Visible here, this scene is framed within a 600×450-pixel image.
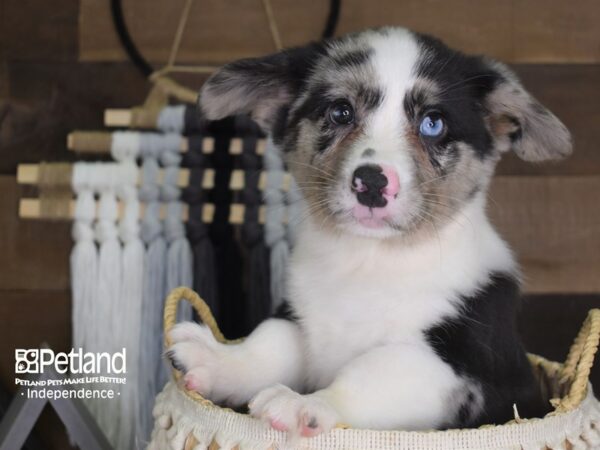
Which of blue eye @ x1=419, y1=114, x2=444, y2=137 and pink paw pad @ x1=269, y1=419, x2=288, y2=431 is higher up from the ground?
blue eye @ x1=419, y1=114, x2=444, y2=137

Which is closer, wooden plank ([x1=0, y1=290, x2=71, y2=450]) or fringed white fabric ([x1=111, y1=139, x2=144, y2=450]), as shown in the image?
fringed white fabric ([x1=111, y1=139, x2=144, y2=450])

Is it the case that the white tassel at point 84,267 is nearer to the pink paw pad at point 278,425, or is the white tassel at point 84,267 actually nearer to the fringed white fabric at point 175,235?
the fringed white fabric at point 175,235

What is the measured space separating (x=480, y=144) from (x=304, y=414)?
71cm

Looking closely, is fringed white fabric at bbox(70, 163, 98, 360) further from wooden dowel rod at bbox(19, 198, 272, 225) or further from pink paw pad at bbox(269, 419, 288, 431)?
pink paw pad at bbox(269, 419, 288, 431)

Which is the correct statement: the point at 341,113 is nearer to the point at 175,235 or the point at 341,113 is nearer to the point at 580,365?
the point at 580,365

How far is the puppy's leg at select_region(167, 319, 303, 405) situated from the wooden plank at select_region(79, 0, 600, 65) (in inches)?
43.1

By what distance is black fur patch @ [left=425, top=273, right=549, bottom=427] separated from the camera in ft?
4.68

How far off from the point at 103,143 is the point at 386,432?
133 centimetres

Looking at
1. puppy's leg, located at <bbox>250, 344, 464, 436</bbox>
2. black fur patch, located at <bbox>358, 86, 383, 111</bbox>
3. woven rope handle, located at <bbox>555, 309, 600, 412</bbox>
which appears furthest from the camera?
black fur patch, located at <bbox>358, 86, 383, 111</bbox>

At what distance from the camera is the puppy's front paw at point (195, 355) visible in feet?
4.81

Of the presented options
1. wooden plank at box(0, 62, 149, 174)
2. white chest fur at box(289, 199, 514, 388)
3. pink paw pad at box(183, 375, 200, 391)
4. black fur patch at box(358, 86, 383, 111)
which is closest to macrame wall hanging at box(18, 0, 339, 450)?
wooden plank at box(0, 62, 149, 174)

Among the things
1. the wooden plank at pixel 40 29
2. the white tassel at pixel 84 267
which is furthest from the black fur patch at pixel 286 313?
the wooden plank at pixel 40 29

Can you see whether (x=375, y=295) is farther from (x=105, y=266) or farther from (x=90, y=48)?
(x=90, y=48)

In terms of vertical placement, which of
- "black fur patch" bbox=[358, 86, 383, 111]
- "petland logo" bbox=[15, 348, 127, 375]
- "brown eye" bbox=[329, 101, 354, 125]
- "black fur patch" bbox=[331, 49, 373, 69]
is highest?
"black fur patch" bbox=[331, 49, 373, 69]
